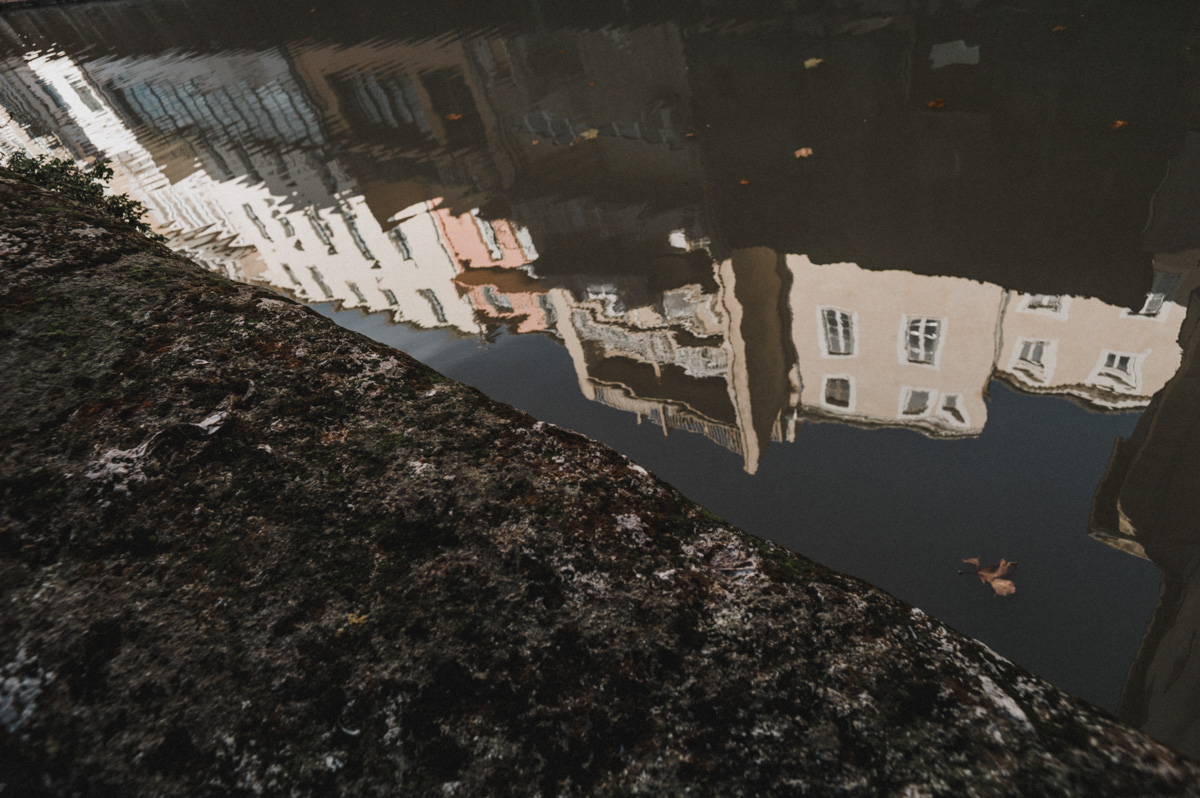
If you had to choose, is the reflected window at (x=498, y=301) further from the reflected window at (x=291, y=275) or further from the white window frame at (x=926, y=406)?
the white window frame at (x=926, y=406)

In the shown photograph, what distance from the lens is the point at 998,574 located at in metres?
3.60

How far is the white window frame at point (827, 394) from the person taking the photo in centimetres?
494

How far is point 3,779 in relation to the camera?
743mm

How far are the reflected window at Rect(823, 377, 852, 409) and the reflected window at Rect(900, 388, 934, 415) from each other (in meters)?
0.46

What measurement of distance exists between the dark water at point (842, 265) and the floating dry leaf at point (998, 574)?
0.23 feet

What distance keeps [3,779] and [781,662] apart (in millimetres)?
1073

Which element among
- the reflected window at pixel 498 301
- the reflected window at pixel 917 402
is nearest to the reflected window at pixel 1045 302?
the reflected window at pixel 917 402

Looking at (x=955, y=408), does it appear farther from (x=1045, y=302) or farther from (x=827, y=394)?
(x=1045, y=302)

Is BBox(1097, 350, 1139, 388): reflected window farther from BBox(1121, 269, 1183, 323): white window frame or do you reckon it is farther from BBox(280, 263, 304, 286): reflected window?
BBox(280, 263, 304, 286): reflected window


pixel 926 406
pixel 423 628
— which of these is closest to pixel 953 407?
pixel 926 406

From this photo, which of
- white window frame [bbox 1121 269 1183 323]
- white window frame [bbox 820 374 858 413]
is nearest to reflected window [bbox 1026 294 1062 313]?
white window frame [bbox 1121 269 1183 323]

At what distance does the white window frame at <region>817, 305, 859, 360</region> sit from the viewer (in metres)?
6.21

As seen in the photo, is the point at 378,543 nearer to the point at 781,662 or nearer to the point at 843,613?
the point at 781,662

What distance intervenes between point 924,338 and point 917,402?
1.36m
